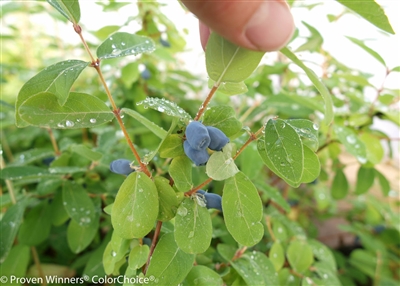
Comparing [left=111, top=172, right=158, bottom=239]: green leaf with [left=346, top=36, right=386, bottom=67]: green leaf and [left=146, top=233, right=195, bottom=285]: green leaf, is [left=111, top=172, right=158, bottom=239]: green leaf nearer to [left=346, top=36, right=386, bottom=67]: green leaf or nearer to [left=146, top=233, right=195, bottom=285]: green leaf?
[left=146, top=233, right=195, bottom=285]: green leaf

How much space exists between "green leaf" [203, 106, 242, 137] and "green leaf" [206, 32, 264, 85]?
0.07 metres

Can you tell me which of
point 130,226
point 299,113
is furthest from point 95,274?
point 299,113

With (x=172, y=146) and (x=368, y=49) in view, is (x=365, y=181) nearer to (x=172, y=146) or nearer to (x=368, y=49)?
(x=368, y=49)

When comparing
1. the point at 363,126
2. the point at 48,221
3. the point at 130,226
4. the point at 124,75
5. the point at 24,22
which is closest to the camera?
the point at 130,226

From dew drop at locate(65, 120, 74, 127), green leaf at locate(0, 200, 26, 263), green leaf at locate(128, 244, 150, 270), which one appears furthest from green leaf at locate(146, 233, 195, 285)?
green leaf at locate(0, 200, 26, 263)

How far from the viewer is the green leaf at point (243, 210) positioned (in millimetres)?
481

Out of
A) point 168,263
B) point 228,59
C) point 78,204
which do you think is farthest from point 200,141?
point 78,204

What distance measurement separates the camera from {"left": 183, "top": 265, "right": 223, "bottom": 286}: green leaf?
543 mm

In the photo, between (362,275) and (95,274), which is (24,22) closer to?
(95,274)

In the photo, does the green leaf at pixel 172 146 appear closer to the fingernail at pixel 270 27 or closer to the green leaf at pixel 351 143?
the fingernail at pixel 270 27

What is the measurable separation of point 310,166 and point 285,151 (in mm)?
80

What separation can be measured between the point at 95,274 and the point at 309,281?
51 centimetres

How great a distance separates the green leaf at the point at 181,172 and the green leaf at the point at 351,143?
533mm

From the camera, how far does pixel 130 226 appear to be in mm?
451
